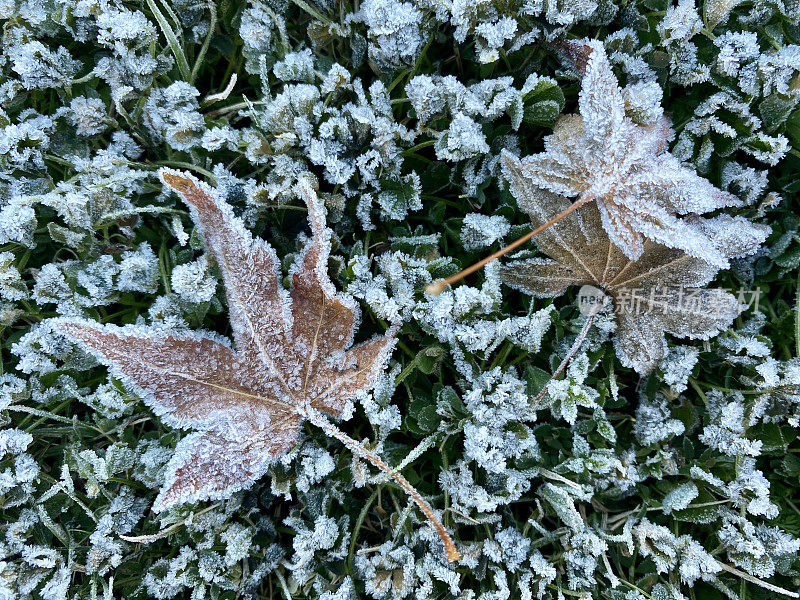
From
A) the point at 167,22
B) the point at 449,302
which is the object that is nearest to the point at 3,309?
the point at 167,22

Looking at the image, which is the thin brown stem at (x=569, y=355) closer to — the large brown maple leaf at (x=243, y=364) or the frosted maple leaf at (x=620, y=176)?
the frosted maple leaf at (x=620, y=176)

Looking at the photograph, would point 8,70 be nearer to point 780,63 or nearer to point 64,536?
point 64,536

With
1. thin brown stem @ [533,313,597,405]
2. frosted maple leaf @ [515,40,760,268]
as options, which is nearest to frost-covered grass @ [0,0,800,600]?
thin brown stem @ [533,313,597,405]

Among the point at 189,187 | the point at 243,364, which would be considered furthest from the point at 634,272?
the point at 189,187

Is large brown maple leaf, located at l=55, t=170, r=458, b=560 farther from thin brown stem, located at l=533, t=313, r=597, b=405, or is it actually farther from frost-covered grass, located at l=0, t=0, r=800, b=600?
thin brown stem, located at l=533, t=313, r=597, b=405

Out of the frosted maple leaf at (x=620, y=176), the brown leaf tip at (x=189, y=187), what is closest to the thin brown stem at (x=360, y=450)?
the brown leaf tip at (x=189, y=187)

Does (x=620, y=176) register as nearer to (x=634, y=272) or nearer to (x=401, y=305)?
(x=634, y=272)
